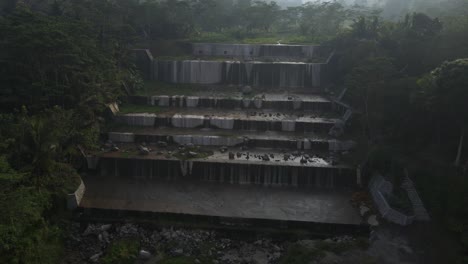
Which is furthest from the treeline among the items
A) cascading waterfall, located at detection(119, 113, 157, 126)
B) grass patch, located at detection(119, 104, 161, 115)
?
cascading waterfall, located at detection(119, 113, 157, 126)

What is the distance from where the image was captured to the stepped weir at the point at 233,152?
1598 cm

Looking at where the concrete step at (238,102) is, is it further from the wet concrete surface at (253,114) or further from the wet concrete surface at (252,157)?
the wet concrete surface at (252,157)

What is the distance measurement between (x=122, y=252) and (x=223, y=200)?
186 inches

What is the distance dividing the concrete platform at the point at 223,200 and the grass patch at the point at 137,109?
5.90 meters

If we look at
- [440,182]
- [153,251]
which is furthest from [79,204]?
[440,182]

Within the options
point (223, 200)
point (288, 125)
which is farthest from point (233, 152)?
point (288, 125)

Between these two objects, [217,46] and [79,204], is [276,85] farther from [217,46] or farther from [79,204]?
[79,204]

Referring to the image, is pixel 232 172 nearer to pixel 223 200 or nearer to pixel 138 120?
pixel 223 200

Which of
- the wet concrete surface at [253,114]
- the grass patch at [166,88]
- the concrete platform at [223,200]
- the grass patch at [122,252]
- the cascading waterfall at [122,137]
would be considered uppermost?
the grass patch at [166,88]

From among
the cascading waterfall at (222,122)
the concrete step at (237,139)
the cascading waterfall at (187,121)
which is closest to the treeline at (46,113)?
the concrete step at (237,139)

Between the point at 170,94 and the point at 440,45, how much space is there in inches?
599

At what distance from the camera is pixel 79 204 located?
16.1 m

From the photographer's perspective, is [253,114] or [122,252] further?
[253,114]

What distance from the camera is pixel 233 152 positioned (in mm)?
19922
